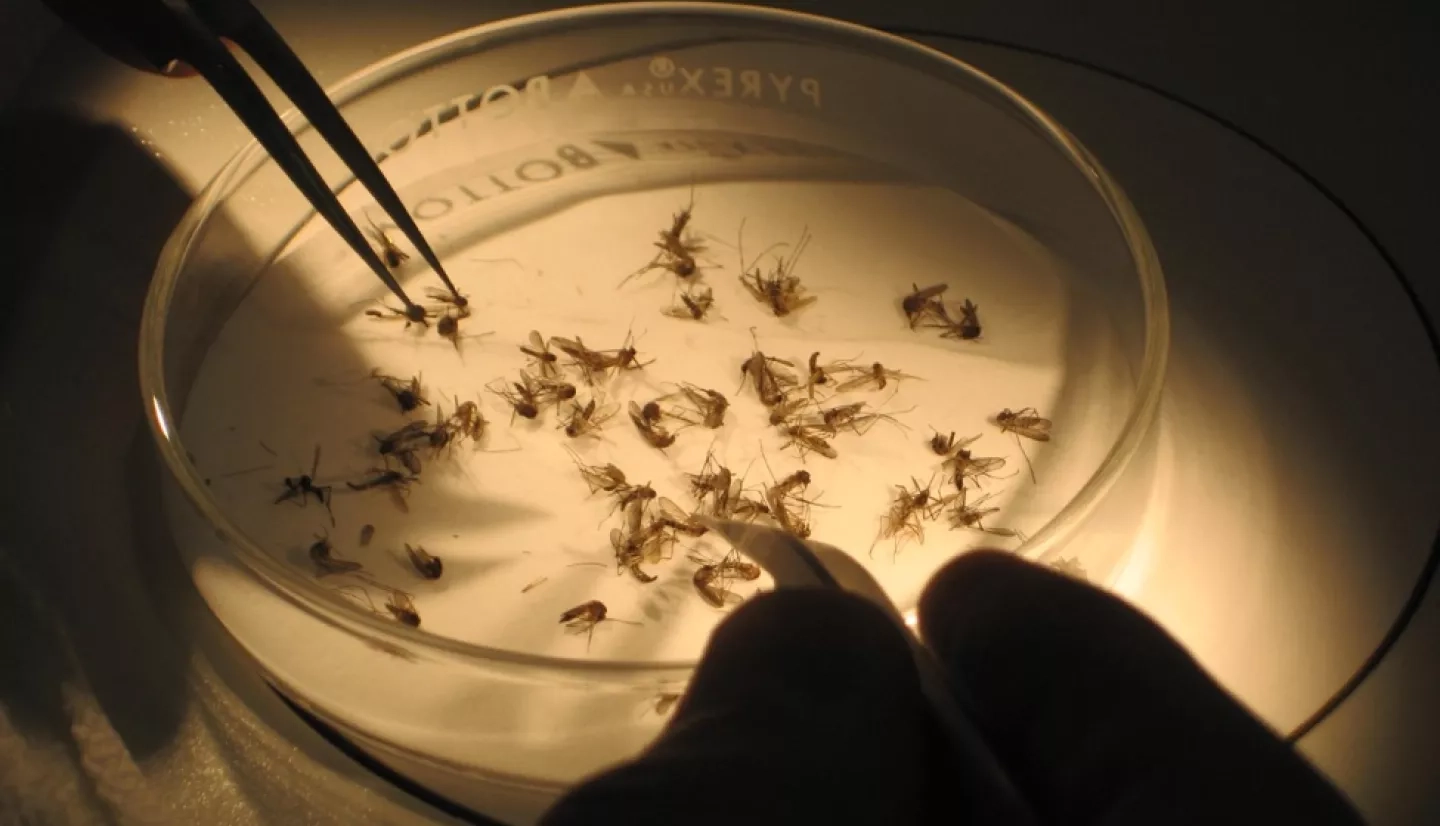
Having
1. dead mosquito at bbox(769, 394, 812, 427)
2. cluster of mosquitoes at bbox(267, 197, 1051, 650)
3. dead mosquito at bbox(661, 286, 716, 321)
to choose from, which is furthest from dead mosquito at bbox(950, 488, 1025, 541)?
dead mosquito at bbox(661, 286, 716, 321)

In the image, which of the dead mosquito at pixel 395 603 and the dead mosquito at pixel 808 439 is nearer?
the dead mosquito at pixel 395 603

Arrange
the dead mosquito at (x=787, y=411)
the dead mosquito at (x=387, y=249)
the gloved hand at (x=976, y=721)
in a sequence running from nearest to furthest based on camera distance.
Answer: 1. the gloved hand at (x=976, y=721)
2. the dead mosquito at (x=787, y=411)
3. the dead mosquito at (x=387, y=249)

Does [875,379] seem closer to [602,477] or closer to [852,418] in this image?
[852,418]

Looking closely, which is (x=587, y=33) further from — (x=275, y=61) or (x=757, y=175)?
(x=275, y=61)

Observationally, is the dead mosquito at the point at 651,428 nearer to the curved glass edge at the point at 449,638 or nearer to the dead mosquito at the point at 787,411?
the dead mosquito at the point at 787,411

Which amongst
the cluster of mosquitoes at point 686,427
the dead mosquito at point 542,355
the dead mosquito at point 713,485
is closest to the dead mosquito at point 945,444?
the cluster of mosquitoes at point 686,427

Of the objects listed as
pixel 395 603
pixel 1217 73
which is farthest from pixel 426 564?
pixel 1217 73
